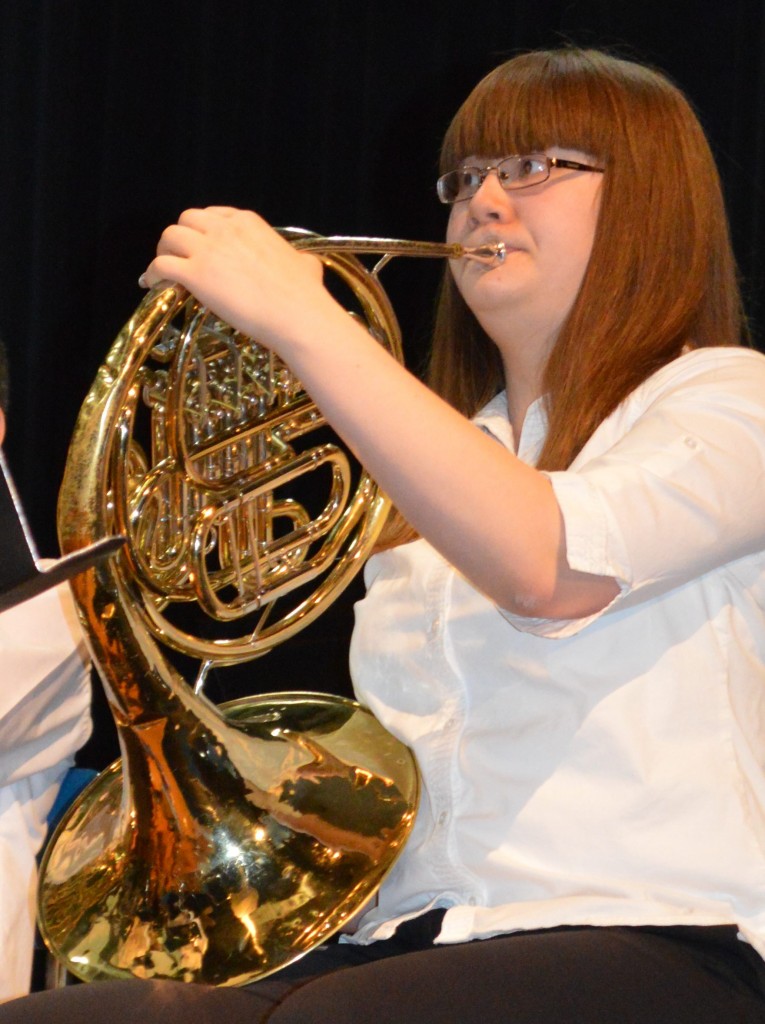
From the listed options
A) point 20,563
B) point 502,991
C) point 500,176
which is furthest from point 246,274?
point 502,991

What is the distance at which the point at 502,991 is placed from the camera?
928 millimetres

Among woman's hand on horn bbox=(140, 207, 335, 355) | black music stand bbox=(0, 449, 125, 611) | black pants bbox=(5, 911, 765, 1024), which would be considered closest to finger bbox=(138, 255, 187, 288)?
woman's hand on horn bbox=(140, 207, 335, 355)

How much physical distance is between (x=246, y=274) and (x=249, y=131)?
4.89 feet

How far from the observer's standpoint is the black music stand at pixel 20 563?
748 millimetres

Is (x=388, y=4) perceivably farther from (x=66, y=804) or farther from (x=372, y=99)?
(x=66, y=804)

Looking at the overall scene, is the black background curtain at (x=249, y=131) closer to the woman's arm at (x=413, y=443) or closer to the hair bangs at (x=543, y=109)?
the hair bangs at (x=543, y=109)

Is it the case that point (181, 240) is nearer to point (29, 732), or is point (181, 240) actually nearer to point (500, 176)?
point (500, 176)

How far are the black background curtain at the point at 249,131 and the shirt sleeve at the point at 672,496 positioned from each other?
50.1 inches

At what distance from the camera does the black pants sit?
91 centimetres

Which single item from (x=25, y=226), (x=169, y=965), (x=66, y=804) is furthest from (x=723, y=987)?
(x=25, y=226)


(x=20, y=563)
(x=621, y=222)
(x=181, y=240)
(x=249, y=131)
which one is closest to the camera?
(x=20, y=563)

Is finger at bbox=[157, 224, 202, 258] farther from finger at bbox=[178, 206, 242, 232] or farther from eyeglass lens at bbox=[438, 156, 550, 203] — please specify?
eyeglass lens at bbox=[438, 156, 550, 203]

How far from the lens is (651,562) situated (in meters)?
1.00

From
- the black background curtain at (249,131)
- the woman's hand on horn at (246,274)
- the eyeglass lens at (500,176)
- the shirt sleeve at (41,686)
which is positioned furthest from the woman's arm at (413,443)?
the black background curtain at (249,131)
